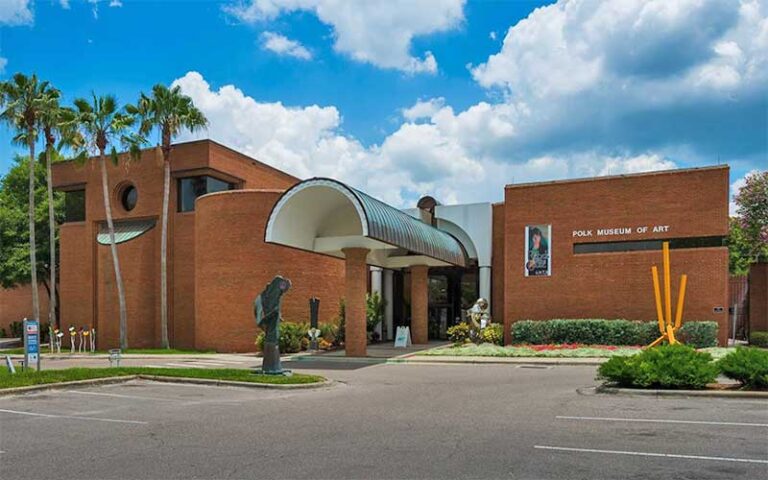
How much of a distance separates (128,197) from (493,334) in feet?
70.6

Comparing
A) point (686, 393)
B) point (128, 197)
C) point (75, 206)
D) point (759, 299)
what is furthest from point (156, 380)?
point (759, 299)

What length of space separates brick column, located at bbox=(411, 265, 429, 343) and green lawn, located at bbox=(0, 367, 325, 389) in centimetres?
1433

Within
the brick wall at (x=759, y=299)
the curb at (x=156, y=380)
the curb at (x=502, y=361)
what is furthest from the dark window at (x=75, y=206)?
the brick wall at (x=759, y=299)

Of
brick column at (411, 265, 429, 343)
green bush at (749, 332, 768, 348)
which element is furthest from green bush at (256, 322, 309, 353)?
green bush at (749, 332, 768, 348)

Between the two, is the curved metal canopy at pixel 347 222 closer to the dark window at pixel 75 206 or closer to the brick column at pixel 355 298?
the brick column at pixel 355 298

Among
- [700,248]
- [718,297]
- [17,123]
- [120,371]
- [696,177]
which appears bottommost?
[120,371]

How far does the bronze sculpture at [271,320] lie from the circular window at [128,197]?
2129cm

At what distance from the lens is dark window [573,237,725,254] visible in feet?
84.4

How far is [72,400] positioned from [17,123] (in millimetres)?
25267

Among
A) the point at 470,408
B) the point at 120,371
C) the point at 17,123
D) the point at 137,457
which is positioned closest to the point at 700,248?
the point at 470,408

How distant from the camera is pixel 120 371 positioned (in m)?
17.9

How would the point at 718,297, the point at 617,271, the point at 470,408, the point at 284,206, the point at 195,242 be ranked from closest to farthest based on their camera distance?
the point at 470,408 < the point at 284,206 < the point at 718,297 < the point at 617,271 < the point at 195,242

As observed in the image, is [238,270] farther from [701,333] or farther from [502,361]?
[701,333]

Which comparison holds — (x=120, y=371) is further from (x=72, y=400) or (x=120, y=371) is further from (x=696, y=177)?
(x=696, y=177)
